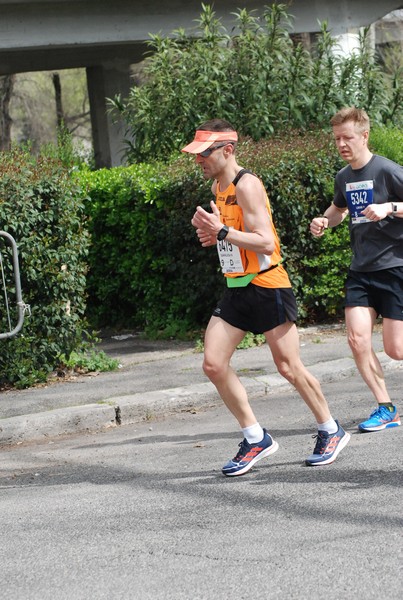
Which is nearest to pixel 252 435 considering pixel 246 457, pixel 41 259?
pixel 246 457

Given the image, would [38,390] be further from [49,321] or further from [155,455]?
[155,455]

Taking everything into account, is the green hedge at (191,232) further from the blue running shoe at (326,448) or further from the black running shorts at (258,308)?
the blue running shoe at (326,448)

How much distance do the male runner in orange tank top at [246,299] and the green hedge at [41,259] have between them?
3.22m

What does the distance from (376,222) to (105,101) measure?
767 inches

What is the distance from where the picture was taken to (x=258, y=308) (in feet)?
19.8

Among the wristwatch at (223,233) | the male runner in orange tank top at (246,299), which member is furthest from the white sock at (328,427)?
the wristwatch at (223,233)

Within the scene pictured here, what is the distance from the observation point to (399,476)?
573cm

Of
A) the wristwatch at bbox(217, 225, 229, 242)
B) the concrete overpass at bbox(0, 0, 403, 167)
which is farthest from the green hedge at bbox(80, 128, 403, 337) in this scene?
the concrete overpass at bbox(0, 0, 403, 167)

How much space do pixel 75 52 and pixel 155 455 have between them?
1841 cm

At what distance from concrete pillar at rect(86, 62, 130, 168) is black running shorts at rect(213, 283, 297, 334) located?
18.2 metres

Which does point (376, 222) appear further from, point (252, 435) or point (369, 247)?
point (252, 435)

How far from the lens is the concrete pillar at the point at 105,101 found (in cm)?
2448

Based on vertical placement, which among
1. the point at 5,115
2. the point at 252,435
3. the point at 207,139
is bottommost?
the point at 252,435

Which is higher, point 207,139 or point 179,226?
point 207,139
